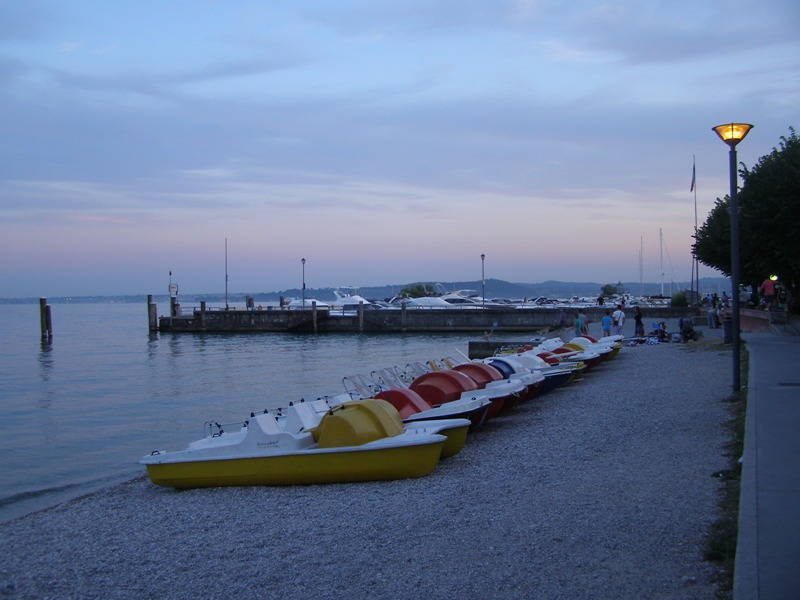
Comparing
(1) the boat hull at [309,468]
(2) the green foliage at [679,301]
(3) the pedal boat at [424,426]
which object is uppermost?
(2) the green foliage at [679,301]

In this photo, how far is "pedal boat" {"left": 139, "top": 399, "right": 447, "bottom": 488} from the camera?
33.9ft

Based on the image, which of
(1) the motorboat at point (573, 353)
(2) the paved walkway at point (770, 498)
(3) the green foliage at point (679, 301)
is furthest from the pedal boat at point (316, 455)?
(3) the green foliage at point (679, 301)

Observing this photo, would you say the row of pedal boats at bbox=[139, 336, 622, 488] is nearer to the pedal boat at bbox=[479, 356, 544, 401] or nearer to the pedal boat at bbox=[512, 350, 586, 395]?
the pedal boat at bbox=[479, 356, 544, 401]

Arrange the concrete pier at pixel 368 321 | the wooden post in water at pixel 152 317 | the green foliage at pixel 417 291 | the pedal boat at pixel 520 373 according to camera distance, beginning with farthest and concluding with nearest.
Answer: the green foliage at pixel 417 291 → the wooden post in water at pixel 152 317 → the concrete pier at pixel 368 321 → the pedal boat at pixel 520 373

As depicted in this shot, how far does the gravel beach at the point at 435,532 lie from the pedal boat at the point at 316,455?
9.4 inches

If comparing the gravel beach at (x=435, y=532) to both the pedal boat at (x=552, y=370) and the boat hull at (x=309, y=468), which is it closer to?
the boat hull at (x=309, y=468)

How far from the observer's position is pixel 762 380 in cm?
1498

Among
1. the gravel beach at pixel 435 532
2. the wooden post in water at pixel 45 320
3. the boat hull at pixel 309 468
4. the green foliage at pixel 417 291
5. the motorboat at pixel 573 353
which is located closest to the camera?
the gravel beach at pixel 435 532

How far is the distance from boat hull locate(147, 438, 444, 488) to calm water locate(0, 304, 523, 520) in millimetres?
3772

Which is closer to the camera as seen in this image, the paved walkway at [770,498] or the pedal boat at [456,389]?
the paved walkway at [770,498]

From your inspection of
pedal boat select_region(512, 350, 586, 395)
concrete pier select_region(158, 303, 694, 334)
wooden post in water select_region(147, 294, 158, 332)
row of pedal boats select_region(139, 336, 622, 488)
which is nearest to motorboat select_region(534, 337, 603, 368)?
pedal boat select_region(512, 350, 586, 395)

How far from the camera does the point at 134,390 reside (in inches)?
1286

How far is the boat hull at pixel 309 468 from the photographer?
10320 mm

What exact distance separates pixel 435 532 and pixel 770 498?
281 cm
